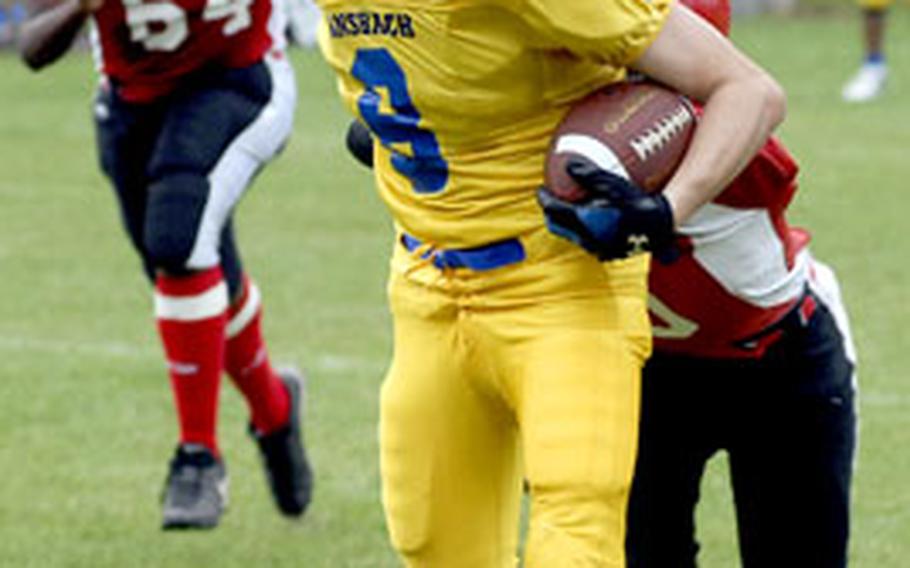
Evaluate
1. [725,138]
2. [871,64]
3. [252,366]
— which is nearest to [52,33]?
[252,366]

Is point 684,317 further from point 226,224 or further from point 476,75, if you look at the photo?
point 226,224

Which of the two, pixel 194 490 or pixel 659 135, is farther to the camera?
pixel 194 490

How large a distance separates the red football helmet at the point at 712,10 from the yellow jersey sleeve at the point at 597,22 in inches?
7.7

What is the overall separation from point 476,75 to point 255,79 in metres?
2.25

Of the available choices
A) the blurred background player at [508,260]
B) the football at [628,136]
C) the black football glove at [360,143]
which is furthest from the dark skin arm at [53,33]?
the football at [628,136]

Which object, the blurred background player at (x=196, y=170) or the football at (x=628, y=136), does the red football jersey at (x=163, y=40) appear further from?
the football at (x=628, y=136)

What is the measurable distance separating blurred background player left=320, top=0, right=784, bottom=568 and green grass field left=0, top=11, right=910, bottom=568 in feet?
5.20

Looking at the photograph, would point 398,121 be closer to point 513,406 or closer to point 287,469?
point 513,406

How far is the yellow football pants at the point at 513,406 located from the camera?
361 centimetres

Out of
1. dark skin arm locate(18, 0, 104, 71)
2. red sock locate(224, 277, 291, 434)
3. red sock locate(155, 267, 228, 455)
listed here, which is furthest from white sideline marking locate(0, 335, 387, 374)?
dark skin arm locate(18, 0, 104, 71)

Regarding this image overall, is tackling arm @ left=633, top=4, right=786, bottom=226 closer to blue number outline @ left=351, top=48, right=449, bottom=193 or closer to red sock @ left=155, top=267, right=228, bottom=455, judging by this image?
blue number outline @ left=351, top=48, right=449, bottom=193

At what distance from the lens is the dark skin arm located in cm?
550

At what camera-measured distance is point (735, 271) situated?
391 centimetres

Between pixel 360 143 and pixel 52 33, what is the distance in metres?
1.64
